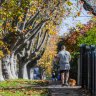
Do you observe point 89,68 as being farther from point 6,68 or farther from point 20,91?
point 6,68

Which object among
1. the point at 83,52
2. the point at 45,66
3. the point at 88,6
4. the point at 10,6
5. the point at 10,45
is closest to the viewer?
the point at 88,6

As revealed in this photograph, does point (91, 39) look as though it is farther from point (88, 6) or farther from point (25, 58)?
point (88, 6)

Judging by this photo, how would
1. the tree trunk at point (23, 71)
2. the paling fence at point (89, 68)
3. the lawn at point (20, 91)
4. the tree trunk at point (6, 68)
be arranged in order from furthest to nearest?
the tree trunk at point (23, 71) < the tree trunk at point (6, 68) < the lawn at point (20, 91) < the paling fence at point (89, 68)

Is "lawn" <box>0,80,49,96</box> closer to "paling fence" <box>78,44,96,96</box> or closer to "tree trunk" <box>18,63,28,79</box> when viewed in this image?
"paling fence" <box>78,44,96,96</box>

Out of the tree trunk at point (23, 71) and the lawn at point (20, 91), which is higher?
the tree trunk at point (23, 71)

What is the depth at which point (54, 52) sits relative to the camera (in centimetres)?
7694

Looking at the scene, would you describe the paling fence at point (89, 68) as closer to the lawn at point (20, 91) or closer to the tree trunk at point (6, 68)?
the lawn at point (20, 91)

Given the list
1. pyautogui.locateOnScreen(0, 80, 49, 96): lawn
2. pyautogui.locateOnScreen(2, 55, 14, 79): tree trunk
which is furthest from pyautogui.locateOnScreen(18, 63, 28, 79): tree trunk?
pyautogui.locateOnScreen(0, 80, 49, 96): lawn

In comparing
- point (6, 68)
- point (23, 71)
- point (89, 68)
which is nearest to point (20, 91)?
point (89, 68)

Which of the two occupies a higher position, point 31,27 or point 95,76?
point 31,27

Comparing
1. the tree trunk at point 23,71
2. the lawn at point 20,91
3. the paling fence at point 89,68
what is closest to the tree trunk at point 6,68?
the tree trunk at point 23,71

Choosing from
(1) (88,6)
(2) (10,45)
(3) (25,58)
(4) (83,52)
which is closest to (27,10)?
(2) (10,45)

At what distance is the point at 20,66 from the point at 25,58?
112 cm

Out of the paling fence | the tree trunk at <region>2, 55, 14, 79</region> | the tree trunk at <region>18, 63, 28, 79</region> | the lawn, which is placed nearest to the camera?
the paling fence
